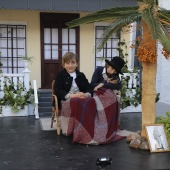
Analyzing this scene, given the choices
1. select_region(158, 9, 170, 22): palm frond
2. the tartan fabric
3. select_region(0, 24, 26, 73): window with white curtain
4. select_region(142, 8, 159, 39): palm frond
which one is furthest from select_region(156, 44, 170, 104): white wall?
select_region(142, 8, 159, 39): palm frond

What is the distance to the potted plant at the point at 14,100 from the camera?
8.03m

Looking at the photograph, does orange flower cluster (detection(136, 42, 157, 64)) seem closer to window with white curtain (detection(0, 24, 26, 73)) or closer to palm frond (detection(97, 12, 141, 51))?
palm frond (detection(97, 12, 141, 51))

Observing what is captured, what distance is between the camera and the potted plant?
8031 millimetres

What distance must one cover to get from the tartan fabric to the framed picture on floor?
77cm

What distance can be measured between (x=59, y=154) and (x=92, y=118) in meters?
0.94

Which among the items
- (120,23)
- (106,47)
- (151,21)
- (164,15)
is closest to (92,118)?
(120,23)

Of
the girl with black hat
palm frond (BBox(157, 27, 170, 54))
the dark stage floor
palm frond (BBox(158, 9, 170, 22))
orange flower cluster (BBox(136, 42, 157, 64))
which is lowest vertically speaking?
the dark stage floor

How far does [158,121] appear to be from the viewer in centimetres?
547

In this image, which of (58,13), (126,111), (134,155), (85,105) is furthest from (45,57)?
(134,155)

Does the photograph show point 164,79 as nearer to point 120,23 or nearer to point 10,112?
point 10,112

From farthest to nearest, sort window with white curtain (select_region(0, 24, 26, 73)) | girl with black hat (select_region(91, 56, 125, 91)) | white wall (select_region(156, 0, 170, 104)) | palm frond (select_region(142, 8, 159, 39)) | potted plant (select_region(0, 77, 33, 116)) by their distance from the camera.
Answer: white wall (select_region(156, 0, 170, 104)), window with white curtain (select_region(0, 24, 26, 73)), potted plant (select_region(0, 77, 33, 116)), girl with black hat (select_region(91, 56, 125, 91)), palm frond (select_region(142, 8, 159, 39))

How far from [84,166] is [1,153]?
4.70 feet

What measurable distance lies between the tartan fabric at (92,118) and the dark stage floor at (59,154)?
16 cm

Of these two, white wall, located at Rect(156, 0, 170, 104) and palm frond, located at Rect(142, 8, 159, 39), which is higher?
palm frond, located at Rect(142, 8, 159, 39)
